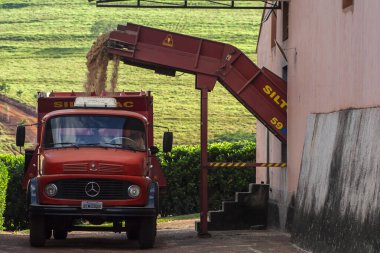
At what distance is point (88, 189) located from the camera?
68.8 feet

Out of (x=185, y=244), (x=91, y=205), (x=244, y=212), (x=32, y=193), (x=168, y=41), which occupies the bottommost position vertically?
(x=185, y=244)

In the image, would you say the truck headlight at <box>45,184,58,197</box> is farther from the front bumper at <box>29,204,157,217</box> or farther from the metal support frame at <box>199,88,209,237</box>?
the metal support frame at <box>199,88,209,237</box>

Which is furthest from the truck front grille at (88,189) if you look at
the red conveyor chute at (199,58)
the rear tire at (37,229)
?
the red conveyor chute at (199,58)

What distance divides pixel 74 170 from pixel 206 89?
6726 mm

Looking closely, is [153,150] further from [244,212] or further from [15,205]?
[15,205]

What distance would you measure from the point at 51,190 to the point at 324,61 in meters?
6.35

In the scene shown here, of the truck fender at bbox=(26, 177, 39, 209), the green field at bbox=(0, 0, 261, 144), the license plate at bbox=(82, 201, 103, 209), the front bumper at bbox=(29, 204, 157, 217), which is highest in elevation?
the green field at bbox=(0, 0, 261, 144)

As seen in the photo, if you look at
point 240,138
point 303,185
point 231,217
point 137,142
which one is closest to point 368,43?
point 303,185

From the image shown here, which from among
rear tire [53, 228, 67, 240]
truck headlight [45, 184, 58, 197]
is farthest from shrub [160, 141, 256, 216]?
truck headlight [45, 184, 58, 197]

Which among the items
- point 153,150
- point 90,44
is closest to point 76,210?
point 153,150

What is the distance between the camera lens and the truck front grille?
2098cm

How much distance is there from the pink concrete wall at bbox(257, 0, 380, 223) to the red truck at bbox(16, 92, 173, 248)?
3.62 meters

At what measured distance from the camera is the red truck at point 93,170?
68.8 ft

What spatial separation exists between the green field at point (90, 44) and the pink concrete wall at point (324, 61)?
4579 centimetres
